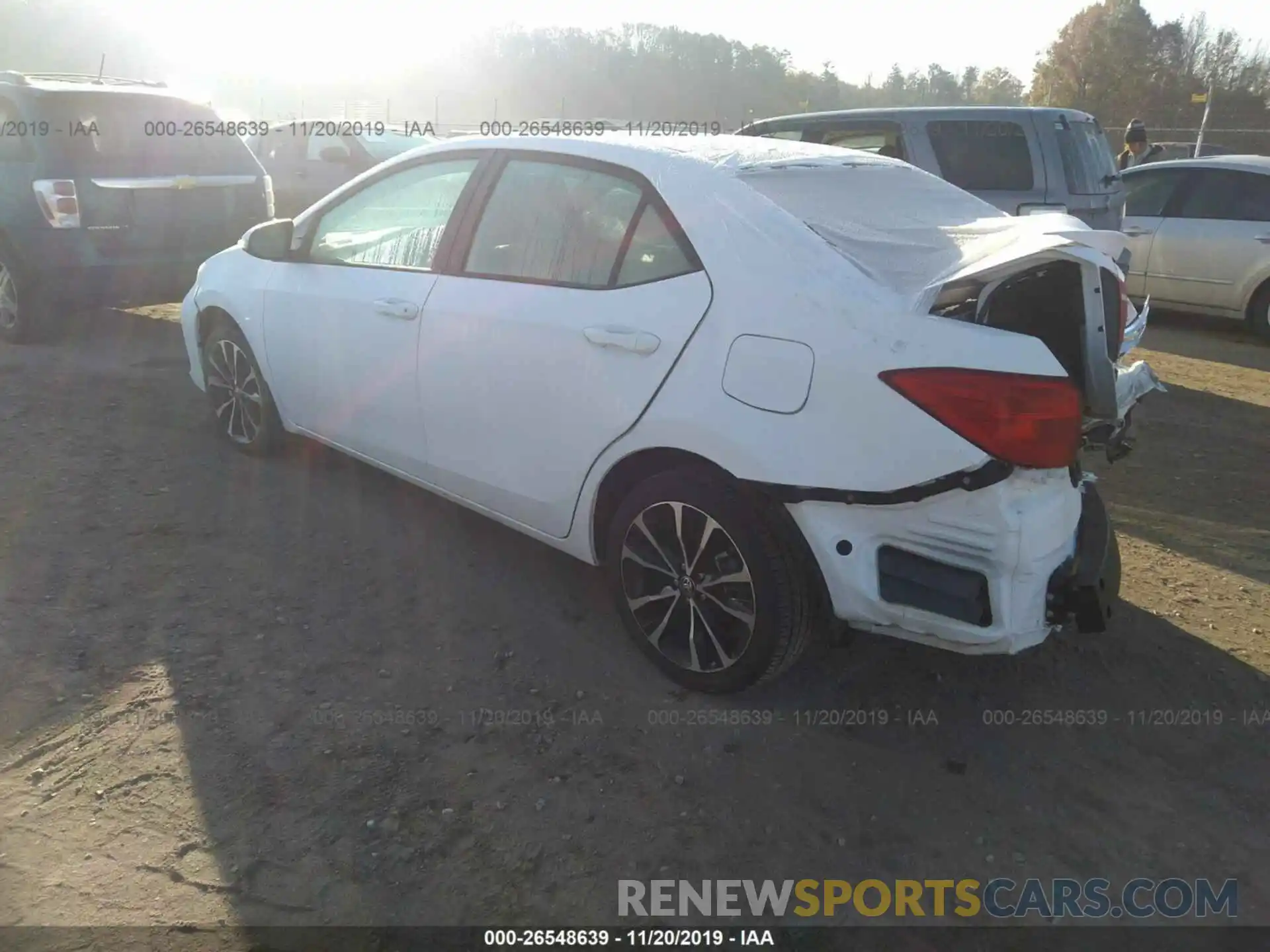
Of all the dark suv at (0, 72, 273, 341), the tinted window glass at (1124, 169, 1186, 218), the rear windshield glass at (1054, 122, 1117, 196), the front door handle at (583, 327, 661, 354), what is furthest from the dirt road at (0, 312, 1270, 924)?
the tinted window glass at (1124, 169, 1186, 218)

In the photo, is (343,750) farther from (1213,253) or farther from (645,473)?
(1213,253)

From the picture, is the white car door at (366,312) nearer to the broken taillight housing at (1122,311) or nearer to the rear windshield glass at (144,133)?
the broken taillight housing at (1122,311)

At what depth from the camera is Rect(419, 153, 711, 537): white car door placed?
298cm

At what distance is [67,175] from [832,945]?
6.83m

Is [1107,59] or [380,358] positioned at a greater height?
[1107,59]

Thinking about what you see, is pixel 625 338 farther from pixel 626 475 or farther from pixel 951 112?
pixel 951 112

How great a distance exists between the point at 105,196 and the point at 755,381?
5813 mm

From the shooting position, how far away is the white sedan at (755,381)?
2.50 meters

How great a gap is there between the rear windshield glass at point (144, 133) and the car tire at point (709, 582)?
568cm

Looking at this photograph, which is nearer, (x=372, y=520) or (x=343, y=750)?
(x=343, y=750)

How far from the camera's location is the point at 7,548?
13.0 feet

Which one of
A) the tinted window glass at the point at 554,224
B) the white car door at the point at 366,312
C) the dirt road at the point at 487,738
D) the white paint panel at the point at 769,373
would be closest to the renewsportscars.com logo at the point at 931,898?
the dirt road at the point at 487,738

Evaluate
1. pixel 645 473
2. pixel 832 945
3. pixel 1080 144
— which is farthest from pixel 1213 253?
pixel 832 945

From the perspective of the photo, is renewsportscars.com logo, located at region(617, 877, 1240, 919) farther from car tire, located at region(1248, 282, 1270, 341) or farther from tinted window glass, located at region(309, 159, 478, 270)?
car tire, located at region(1248, 282, 1270, 341)
